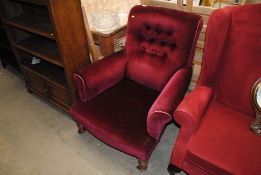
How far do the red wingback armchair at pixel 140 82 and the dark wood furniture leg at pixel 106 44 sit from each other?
17 centimetres

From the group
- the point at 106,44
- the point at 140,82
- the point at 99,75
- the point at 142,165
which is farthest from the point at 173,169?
the point at 106,44

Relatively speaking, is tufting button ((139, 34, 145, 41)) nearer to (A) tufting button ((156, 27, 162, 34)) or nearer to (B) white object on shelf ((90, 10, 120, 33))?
(A) tufting button ((156, 27, 162, 34))

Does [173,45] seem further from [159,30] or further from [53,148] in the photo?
[53,148]

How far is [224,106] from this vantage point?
4.93ft

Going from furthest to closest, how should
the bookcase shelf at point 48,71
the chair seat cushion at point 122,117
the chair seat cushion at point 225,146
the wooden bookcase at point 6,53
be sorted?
the wooden bookcase at point 6,53 < the bookcase shelf at point 48,71 < the chair seat cushion at point 122,117 < the chair seat cushion at point 225,146

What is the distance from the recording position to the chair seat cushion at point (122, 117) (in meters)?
1.38

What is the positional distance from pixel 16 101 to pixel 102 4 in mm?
1337

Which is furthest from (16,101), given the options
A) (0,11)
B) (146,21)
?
(146,21)

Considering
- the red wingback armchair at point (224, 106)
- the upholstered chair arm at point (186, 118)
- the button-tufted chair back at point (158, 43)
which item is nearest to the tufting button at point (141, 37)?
the button-tufted chair back at point (158, 43)

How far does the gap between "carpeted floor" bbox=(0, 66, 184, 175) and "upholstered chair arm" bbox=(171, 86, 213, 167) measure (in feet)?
1.27

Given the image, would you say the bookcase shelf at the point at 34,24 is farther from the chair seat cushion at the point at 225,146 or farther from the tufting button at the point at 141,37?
the chair seat cushion at the point at 225,146

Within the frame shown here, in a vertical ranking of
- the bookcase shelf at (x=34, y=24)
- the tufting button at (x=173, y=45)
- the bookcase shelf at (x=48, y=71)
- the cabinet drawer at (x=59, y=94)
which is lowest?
the cabinet drawer at (x=59, y=94)

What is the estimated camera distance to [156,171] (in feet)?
5.20

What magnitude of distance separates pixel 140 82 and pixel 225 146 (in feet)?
2.73
